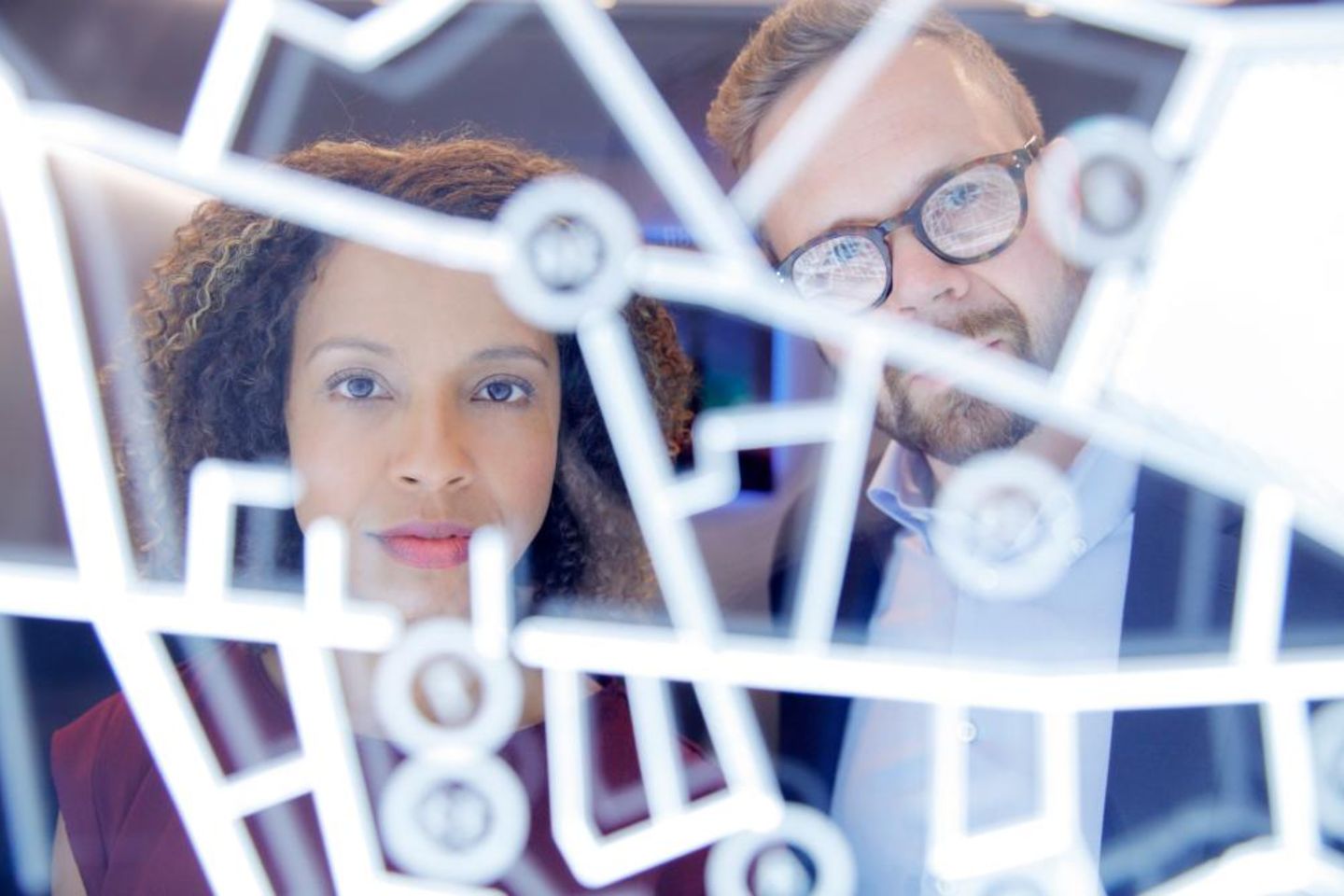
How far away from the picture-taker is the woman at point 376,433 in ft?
2.90

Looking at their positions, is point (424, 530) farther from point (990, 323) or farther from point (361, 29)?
point (990, 323)

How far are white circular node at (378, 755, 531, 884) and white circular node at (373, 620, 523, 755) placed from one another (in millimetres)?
19

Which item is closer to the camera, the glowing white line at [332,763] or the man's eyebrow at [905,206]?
the glowing white line at [332,763]

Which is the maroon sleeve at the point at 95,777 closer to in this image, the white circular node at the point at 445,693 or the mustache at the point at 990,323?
the white circular node at the point at 445,693

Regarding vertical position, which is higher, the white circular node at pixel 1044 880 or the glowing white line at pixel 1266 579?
the glowing white line at pixel 1266 579

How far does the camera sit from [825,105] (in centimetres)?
98

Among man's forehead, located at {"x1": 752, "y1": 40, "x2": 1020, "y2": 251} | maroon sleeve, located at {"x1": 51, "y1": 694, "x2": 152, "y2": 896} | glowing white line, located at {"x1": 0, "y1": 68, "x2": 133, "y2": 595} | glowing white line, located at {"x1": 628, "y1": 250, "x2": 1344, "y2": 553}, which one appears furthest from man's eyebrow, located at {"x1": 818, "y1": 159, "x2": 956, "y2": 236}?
maroon sleeve, located at {"x1": 51, "y1": 694, "x2": 152, "y2": 896}

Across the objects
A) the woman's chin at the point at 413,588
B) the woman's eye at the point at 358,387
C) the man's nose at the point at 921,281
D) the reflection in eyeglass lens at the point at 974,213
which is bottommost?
the woman's chin at the point at 413,588

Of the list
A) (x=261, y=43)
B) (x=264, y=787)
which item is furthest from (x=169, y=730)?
(x=261, y=43)

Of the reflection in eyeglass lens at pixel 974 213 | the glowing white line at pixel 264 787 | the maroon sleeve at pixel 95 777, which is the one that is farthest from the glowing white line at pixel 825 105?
the maroon sleeve at pixel 95 777

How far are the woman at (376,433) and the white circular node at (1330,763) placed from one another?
0.50m

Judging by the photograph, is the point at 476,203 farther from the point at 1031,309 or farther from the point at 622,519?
the point at 1031,309

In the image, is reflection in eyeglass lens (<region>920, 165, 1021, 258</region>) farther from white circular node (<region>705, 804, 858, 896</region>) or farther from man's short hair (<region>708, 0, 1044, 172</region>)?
white circular node (<region>705, 804, 858, 896</region>)

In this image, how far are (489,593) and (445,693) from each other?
0.09 m
